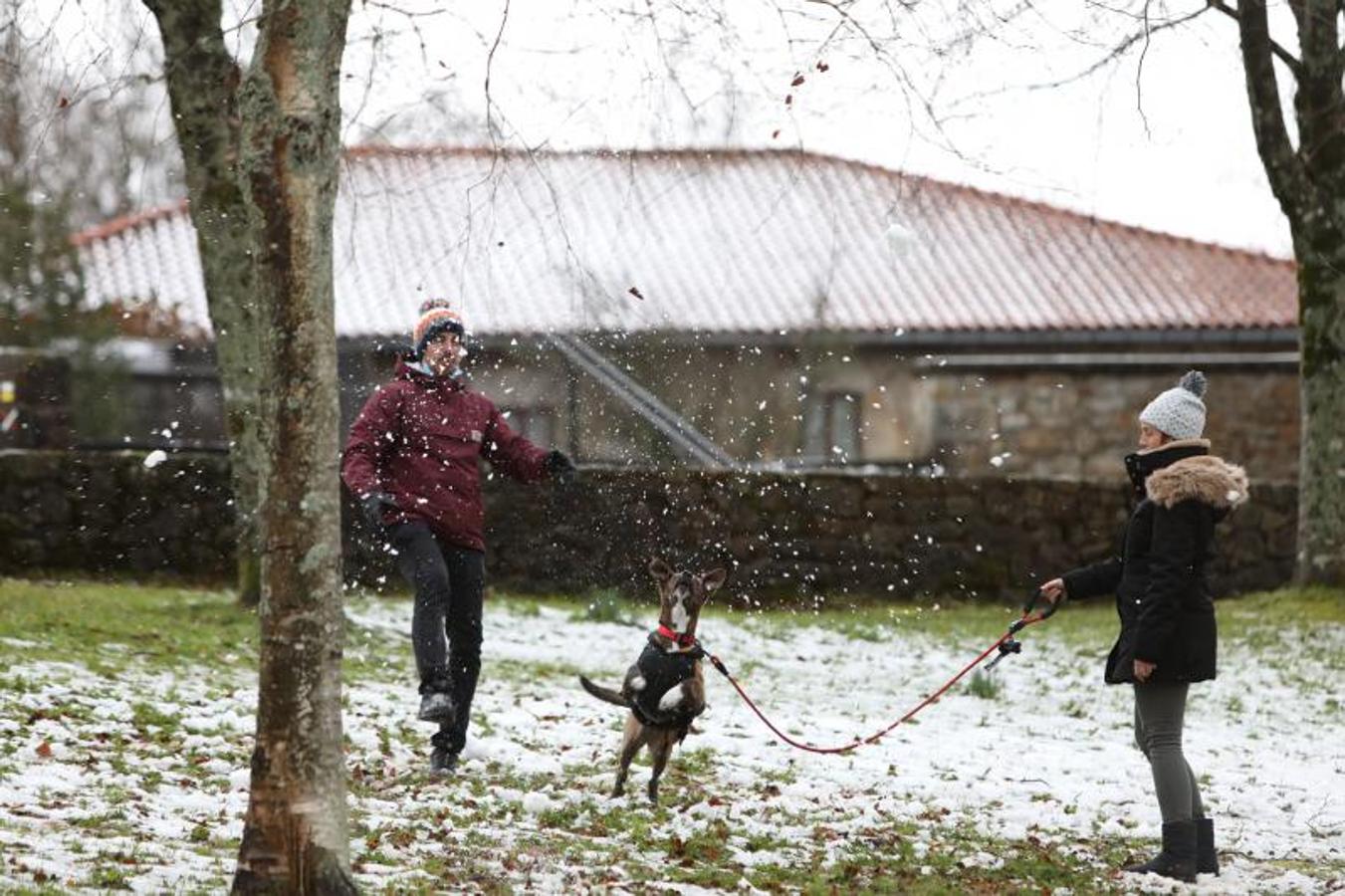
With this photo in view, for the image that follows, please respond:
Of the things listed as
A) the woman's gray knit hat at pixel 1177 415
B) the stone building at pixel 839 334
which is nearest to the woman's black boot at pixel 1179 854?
the woman's gray knit hat at pixel 1177 415

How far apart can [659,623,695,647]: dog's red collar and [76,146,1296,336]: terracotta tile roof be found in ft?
51.2

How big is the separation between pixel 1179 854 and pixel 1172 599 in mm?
922

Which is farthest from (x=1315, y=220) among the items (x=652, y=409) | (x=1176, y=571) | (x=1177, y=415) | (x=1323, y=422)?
(x=1176, y=571)

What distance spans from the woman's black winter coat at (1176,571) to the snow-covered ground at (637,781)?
0.80m

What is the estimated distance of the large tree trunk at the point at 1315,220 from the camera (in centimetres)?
1507

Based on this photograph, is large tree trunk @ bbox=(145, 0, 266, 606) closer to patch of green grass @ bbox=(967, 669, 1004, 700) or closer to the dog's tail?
patch of green grass @ bbox=(967, 669, 1004, 700)

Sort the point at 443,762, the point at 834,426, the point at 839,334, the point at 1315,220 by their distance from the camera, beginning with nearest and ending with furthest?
the point at 443,762 < the point at 1315,220 < the point at 839,334 < the point at 834,426

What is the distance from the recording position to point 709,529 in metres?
16.3

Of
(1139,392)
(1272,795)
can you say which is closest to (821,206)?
(1139,392)

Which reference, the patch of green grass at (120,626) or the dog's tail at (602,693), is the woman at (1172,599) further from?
the patch of green grass at (120,626)

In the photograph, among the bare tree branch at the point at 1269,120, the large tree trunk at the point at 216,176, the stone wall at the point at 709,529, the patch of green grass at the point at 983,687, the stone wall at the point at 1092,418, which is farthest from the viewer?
the stone wall at the point at 1092,418

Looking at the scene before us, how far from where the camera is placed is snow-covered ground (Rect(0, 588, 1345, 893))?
6.00 metres

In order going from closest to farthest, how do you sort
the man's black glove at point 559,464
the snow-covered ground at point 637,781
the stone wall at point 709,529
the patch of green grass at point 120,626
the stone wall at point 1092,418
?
1. the snow-covered ground at point 637,781
2. the man's black glove at point 559,464
3. the patch of green grass at point 120,626
4. the stone wall at point 709,529
5. the stone wall at point 1092,418

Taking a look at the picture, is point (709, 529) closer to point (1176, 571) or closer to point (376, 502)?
point (376, 502)
